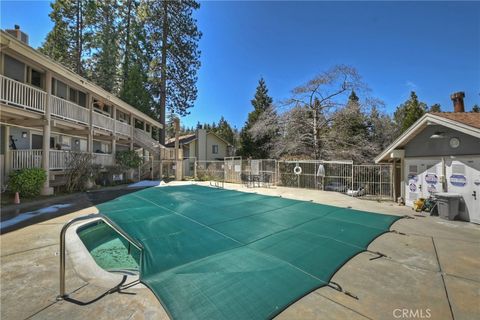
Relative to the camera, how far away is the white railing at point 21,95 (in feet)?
25.4

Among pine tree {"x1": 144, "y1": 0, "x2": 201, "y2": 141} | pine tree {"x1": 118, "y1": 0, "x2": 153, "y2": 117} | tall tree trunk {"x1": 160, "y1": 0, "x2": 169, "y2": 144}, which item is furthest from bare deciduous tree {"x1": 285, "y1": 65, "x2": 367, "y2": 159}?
pine tree {"x1": 118, "y1": 0, "x2": 153, "y2": 117}

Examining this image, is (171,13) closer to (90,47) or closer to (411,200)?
(90,47)

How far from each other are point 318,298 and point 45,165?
11834 millimetres

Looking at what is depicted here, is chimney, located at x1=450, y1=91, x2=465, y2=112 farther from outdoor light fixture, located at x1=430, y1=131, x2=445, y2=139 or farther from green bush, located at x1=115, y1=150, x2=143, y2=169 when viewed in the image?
green bush, located at x1=115, y1=150, x2=143, y2=169

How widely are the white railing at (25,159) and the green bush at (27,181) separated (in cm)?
56

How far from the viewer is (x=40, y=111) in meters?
9.34

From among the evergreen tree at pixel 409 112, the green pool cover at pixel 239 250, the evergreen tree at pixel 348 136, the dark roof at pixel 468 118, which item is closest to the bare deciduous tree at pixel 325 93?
the evergreen tree at pixel 348 136

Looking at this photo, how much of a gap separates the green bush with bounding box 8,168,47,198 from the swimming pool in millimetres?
5319

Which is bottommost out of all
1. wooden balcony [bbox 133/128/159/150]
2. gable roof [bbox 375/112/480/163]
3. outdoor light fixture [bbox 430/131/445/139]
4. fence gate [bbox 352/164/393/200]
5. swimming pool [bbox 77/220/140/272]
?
swimming pool [bbox 77/220/140/272]

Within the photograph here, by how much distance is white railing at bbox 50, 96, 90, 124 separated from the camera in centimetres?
1019

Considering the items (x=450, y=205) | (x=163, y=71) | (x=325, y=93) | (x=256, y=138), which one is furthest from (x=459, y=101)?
(x=163, y=71)

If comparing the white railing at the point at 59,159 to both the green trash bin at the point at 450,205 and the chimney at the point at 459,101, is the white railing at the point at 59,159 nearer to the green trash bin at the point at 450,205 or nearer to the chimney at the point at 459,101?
the green trash bin at the point at 450,205

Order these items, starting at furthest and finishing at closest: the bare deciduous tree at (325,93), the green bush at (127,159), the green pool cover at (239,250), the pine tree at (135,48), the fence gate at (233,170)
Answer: the pine tree at (135,48) < the fence gate at (233,170) < the bare deciduous tree at (325,93) < the green bush at (127,159) < the green pool cover at (239,250)

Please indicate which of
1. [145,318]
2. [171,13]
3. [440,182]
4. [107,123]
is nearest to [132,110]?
[107,123]
